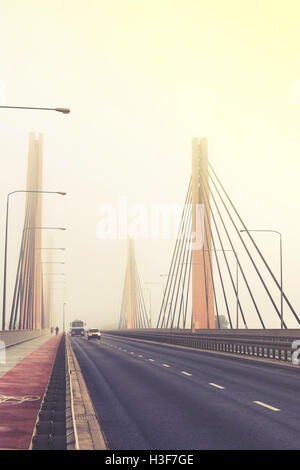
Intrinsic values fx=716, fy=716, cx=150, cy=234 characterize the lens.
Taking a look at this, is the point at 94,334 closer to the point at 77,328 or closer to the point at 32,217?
the point at 32,217

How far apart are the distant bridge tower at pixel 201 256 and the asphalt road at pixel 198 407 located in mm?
34043

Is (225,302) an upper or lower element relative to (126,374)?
upper

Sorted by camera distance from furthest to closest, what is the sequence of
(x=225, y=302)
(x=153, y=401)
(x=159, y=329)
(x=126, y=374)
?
(x=159, y=329)
(x=225, y=302)
(x=126, y=374)
(x=153, y=401)

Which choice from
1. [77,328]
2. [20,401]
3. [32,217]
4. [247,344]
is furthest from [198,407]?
[77,328]

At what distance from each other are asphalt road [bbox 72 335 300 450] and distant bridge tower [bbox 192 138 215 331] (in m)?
34.0

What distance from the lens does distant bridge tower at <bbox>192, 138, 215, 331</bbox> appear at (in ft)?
201

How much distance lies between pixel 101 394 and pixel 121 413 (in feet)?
13.8

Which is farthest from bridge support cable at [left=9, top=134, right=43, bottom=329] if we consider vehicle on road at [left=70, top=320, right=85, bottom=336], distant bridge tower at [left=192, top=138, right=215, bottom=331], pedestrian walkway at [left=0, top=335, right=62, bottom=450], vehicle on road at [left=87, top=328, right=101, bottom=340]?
pedestrian walkway at [left=0, top=335, right=62, bottom=450]

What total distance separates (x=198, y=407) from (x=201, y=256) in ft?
156

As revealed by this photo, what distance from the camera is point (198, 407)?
597 inches
